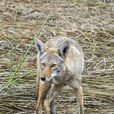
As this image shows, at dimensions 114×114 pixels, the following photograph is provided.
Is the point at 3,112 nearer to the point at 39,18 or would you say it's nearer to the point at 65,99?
the point at 65,99

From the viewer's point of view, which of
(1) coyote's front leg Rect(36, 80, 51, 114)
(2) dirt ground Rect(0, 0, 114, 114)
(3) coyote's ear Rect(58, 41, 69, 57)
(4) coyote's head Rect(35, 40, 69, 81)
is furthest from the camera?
(2) dirt ground Rect(0, 0, 114, 114)

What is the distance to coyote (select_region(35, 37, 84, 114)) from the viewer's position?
5090mm

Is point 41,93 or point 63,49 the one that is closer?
point 63,49

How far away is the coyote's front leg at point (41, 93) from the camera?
6.00 metres

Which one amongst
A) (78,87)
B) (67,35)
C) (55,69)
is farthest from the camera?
(67,35)

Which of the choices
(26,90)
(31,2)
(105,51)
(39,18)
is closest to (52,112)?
(26,90)

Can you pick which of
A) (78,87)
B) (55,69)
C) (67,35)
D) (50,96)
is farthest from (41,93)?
(67,35)

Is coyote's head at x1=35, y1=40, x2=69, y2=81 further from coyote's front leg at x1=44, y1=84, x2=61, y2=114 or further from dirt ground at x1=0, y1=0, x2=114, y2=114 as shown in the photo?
dirt ground at x1=0, y1=0, x2=114, y2=114

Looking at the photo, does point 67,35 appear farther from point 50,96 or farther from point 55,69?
point 55,69

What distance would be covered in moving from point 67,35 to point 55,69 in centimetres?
470

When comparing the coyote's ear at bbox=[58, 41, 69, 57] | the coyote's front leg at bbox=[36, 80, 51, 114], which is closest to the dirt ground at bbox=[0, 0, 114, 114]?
the coyote's front leg at bbox=[36, 80, 51, 114]

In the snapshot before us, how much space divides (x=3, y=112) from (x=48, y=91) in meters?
0.87

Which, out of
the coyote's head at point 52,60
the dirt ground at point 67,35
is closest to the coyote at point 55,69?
the coyote's head at point 52,60

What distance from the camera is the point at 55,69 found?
16.7ft
